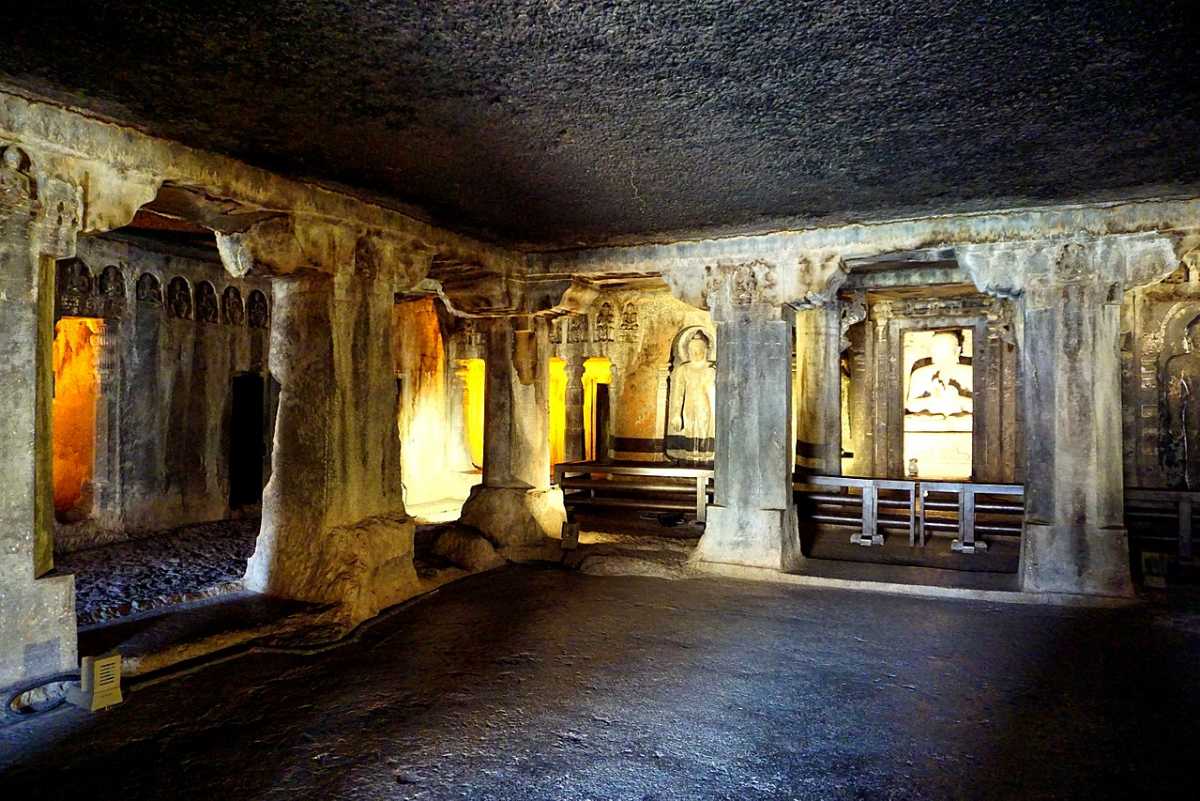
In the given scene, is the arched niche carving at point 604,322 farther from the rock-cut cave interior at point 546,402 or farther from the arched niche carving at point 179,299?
the arched niche carving at point 179,299

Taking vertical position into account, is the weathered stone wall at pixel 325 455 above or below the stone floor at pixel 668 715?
above

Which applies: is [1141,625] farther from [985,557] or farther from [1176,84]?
[1176,84]

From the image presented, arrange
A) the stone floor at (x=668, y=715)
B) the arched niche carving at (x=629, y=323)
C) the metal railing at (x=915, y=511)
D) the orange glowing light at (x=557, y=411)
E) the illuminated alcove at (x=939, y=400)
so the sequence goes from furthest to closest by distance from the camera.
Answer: the illuminated alcove at (x=939, y=400) < the orange glowing light at (x=557, y=411) < the arched niche carving at (x=629, y=323) < the metal railing at (x=915, y=511) < the stone floor at (x=668, y=715)

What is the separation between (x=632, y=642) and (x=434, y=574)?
255 centimetres

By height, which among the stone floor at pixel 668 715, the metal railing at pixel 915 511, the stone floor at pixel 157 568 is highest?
the metal railing at pixel 915 511

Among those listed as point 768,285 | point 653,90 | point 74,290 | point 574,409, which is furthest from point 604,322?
point 653,90

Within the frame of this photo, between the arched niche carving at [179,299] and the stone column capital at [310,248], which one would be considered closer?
the stone column capital at [310,248]

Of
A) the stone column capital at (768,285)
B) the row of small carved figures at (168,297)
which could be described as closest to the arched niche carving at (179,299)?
the row of small carved figures at (168,297)

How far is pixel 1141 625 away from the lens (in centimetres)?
551

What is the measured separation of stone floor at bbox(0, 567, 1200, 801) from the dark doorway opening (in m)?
5.96

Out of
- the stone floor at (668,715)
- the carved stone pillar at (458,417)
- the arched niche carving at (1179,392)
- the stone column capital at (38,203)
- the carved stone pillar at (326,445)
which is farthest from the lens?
the carved stone pillar at (458,417)

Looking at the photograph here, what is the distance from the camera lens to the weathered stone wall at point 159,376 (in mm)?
8859

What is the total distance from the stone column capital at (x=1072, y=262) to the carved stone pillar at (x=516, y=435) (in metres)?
4.50

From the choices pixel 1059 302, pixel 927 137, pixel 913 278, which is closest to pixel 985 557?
pixel 1059 302
